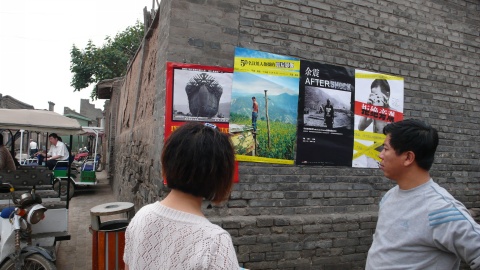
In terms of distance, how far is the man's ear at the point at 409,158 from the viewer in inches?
76.9

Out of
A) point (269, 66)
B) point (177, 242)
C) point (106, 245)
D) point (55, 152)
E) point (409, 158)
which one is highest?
point (269, 66)

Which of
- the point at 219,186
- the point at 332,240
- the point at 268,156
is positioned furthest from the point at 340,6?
the point at 219,186

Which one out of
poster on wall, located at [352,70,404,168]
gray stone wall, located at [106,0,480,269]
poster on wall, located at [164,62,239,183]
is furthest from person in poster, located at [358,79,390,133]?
poster on wall, located at [164,62,239,183]

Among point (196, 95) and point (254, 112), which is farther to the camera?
point (254, 112)

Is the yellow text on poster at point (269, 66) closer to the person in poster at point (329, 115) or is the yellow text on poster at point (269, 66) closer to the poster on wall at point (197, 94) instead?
the poster on wall at point (197, 94)

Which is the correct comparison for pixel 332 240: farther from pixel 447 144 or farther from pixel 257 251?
pixel 447 144

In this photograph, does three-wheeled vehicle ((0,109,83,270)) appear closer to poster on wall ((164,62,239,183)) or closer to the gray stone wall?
the gray stone wall

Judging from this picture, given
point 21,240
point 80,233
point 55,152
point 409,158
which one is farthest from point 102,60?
point 409,158

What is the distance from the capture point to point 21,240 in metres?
4.26

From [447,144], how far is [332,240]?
2604mm

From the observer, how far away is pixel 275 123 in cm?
445

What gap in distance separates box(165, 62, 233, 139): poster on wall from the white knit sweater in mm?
2715

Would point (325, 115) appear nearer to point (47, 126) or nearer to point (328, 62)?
point (328, 62)

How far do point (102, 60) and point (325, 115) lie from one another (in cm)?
2062
